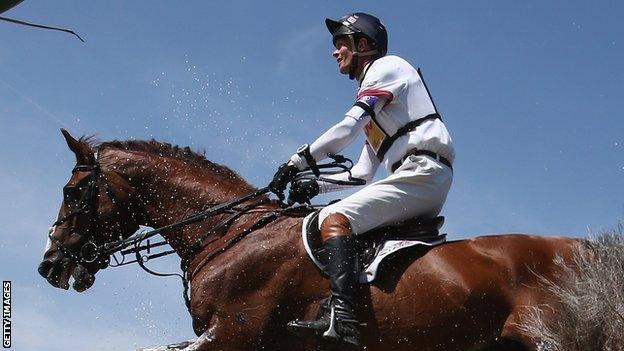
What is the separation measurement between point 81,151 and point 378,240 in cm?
343

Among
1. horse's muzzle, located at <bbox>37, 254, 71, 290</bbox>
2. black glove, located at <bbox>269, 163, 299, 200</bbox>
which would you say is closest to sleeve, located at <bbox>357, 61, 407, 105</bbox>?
black glove, located at <bbox>269, 163, 299, 200</bbox>

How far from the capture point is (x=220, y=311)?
8062 millimetres

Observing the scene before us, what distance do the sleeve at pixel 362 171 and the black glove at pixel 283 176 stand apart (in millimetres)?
1287

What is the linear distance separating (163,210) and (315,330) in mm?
2352

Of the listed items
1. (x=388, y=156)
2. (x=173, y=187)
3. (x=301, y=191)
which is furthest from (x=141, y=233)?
(x=388, y=156)

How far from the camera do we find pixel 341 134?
8.19 meters

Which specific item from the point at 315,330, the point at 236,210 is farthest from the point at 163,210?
the point at 315,330

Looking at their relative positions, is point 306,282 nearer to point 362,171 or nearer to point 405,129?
point 405,129

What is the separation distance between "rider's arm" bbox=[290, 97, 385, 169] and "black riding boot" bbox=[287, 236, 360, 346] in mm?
841

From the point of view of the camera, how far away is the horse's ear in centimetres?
952

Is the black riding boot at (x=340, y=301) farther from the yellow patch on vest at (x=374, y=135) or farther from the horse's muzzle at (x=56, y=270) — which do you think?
the horse's muzzle at (x=56, y=270)

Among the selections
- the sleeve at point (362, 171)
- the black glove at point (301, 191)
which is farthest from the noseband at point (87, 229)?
the sleeve at point (362, 171)

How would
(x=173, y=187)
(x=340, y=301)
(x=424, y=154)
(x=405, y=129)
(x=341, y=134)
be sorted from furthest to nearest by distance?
(x=173, y=187) < (x=405, y=129) < (x=424, y=154) < (x=341, y=134) < (x=340, y=301)

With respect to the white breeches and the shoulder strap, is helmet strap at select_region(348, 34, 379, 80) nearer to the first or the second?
the shoulder strap
